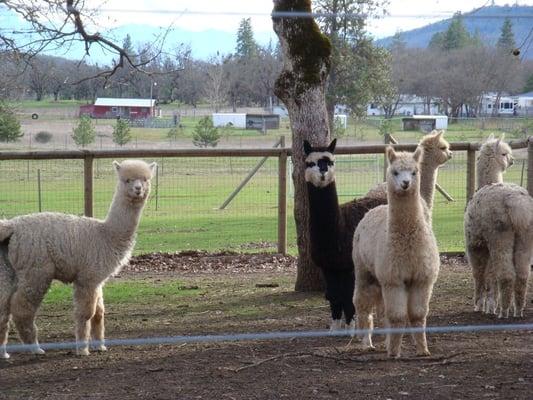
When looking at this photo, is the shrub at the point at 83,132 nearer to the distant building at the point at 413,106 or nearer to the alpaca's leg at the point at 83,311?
the distant building at the point at 413,106

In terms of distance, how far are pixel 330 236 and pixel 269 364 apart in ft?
5.40

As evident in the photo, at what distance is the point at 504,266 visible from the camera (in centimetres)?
833

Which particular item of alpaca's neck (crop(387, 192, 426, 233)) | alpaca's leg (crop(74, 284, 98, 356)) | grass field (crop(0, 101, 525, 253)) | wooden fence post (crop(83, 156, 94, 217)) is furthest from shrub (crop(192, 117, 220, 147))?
alpaca's neck (crop(387, 192, 426, 233))

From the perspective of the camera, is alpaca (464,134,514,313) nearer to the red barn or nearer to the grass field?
the grass field

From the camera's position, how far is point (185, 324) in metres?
8.50

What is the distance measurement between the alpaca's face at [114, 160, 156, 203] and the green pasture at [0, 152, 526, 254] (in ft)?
26.2

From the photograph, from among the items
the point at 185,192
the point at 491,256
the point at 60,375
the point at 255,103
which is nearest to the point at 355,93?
the point at 255,103

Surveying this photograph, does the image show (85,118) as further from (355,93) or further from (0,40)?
(0,40)

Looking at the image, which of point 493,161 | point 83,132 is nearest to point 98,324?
point 493,161

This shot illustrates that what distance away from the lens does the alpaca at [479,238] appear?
345 inches

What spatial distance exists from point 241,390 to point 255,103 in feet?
100

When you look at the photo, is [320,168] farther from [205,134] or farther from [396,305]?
[205,134]

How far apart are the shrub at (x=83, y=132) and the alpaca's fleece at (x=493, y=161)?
20703 mm

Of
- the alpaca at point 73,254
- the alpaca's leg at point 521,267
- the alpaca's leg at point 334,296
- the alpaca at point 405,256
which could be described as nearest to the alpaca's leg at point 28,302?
the alpaca at point 73,254
